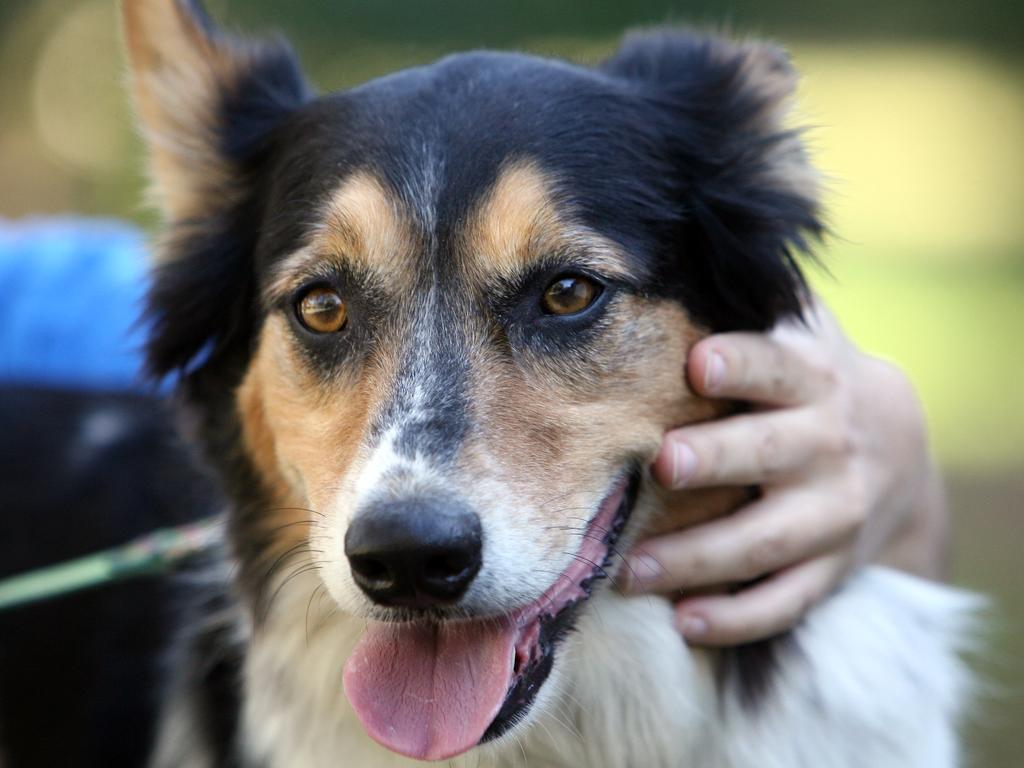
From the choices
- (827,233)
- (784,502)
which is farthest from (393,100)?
(784,502)

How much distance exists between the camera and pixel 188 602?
3.48 m

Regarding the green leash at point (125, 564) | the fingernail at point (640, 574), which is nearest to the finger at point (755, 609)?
the fingernail at point (640, 574)

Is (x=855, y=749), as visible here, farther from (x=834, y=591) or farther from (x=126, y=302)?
(x=126, y=302)

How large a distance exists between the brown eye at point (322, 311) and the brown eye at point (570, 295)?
1.57 feet

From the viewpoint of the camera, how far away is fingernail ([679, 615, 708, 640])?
2684 mm

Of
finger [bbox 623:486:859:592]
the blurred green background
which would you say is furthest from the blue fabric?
the blurred green background

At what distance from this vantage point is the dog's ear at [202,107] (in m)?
3.18

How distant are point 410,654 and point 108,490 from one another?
1840mm

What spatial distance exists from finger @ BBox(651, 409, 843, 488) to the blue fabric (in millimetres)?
2238

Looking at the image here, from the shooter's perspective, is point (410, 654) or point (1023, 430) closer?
point (410, 654)

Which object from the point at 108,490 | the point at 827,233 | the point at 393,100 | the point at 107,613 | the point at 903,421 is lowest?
the point at 107,613

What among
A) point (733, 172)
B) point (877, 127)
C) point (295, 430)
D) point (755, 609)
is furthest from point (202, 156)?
point (877, 127)

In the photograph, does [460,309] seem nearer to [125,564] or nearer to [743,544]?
[743,544]

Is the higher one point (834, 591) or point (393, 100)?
point (393, 100)
